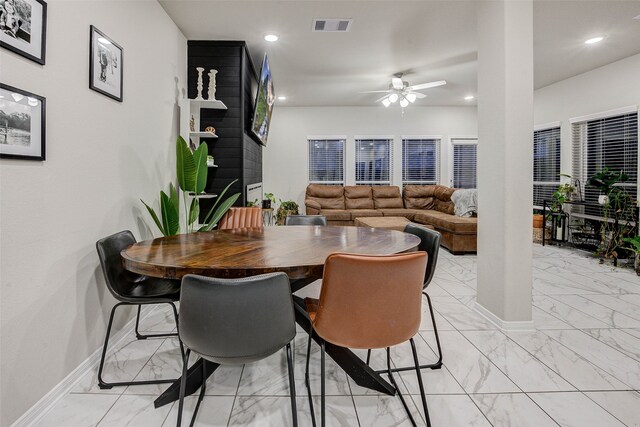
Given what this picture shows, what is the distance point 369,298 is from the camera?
1280mm

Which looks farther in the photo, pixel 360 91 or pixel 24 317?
pixel 360 91

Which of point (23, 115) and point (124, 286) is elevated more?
point (23, 115)

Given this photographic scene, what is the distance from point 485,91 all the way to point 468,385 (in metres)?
2.16

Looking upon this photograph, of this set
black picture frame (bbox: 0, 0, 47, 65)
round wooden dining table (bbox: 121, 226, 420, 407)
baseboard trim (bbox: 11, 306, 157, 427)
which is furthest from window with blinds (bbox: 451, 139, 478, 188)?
black picture frame (bbox: 0, 0, 47, 65)

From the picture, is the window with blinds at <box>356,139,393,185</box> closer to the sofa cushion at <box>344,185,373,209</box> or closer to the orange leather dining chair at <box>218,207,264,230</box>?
the sofa cushion at <box>344,185,373,209</box>

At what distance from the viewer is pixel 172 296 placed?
1.84m

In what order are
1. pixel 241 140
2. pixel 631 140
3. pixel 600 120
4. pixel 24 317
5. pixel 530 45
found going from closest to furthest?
1. pixel 24 317
2. pixel 530 45
3. pixel 241 140
4. pixel 631 140
5. pixel 600 120

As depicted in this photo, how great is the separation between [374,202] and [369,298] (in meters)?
6.01

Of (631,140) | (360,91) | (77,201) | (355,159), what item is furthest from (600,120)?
(77,201)

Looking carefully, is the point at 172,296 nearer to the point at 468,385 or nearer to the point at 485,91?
the point at 468,385

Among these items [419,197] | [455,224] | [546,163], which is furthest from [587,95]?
[419,197]

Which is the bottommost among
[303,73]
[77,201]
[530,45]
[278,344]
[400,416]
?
[400,416]

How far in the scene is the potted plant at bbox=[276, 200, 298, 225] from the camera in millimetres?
6676

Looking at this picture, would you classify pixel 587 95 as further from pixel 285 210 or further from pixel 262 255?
pixel 262 255
